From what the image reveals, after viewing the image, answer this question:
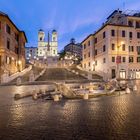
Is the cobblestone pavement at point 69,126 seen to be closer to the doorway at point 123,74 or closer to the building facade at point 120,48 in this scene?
the building facade at point 120,48

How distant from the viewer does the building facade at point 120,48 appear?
164ft

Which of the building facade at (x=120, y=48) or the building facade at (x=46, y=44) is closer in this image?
the building facade at (x=120, y=48)

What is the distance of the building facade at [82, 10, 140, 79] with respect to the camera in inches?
1973

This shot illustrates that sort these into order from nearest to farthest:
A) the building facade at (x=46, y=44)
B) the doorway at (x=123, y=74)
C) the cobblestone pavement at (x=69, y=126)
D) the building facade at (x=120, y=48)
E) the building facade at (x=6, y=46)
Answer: the cobblestone pavement at (x=69, y=126), the building facade at (x=6, y=46), the building facade at (x=120, y=48), the doorway at (x=123, y=74), the building facade at (x=46, y=44)

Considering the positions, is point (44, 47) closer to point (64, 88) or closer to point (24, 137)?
point (64, 88)

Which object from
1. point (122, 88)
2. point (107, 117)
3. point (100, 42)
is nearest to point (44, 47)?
point (100, 42)

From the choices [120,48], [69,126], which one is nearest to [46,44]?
[120,48]

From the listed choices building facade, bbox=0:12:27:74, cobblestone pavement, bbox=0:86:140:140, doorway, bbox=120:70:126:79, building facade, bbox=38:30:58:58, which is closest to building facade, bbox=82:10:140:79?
doorway, bbox=120:70:126:79

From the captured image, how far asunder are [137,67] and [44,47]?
3465 inches

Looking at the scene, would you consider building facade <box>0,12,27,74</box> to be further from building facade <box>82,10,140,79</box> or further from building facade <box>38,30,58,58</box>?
building facade <box>38,30,58,58</box>

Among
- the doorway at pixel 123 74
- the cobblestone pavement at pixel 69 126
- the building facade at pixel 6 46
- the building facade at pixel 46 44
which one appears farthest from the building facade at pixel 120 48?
the building facade at pixel 46 44

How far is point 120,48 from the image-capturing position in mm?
51312

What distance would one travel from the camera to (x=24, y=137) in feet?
22.4

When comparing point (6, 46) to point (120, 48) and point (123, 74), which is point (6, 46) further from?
point (123, 74)
